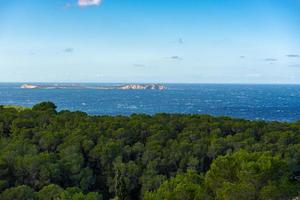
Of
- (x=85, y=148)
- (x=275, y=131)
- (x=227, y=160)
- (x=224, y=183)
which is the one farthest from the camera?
(x=275, y=131)

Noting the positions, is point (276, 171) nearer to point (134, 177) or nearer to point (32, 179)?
point (134, 177)

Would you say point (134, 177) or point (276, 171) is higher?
point (276, 171)

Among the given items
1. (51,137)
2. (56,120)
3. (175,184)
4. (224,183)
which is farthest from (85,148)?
(224,183)

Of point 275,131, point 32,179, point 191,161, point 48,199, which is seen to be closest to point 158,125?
point 191,161

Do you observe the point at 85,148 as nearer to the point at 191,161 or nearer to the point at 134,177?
the point at 134,177

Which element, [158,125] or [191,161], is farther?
[158,125]

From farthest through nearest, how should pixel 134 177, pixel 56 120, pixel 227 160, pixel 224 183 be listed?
pixel 56 120 → pixel 134 177 → pixel 227 160 → pixel 224 183
